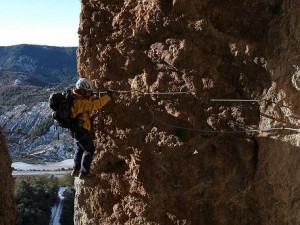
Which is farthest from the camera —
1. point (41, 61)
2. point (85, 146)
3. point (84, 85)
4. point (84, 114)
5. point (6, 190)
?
point (41, 61)

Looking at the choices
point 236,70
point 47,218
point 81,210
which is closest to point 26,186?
point 47,218

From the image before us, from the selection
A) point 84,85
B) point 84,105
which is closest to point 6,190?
point 84,105

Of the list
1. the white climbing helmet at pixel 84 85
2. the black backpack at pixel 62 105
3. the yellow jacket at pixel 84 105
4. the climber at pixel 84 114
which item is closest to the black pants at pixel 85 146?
the climber at pixel 84 114

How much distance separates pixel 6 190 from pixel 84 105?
6.68 m

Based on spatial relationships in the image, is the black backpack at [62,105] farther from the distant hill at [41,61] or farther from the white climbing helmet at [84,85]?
the distant hill at [41,61]

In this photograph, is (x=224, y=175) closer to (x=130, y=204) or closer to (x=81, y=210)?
(x=130, y=204)

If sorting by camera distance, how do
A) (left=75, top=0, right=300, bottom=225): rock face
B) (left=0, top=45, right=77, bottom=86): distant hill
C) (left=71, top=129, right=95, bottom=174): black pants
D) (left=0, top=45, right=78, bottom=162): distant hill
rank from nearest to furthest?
(left=75, top=0, right=300, bottom=225): rock face, (left=71, top=129, right=95, bottom=174): black pants, (left=0, top=45, right=78, bottom=162): distant hill, (left=0, top=45, right=77, bottom=86): distant hill

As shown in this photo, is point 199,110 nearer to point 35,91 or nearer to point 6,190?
point 6,190

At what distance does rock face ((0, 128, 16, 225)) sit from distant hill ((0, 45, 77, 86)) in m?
118

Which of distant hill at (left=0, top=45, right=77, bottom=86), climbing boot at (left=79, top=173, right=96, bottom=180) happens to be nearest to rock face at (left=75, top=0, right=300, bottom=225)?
climbing boot at (left=79, top=173, right=96, bottom=180)

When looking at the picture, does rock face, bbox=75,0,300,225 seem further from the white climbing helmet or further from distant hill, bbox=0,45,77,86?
distant hill, bbox=0,45,77,86

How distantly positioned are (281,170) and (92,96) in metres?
2.99

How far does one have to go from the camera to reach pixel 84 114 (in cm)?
725

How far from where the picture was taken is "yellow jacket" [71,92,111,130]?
7068mm
